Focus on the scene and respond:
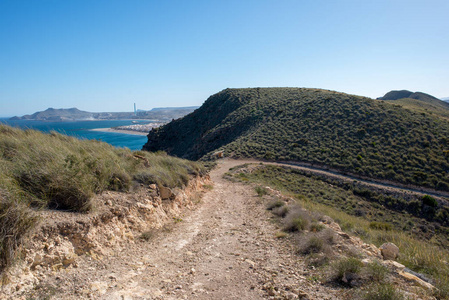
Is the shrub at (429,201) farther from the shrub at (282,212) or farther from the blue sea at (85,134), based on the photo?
the blue sea at (85,134)

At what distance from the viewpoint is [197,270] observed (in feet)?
16.4

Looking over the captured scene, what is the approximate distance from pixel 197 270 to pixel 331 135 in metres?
29.3

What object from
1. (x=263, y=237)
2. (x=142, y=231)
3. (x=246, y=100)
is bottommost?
(x=263, y=237)

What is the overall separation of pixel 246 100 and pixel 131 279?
158 feet

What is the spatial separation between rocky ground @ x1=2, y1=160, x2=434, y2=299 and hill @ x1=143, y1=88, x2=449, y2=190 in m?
20.5

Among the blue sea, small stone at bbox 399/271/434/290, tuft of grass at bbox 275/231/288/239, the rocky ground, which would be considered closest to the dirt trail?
the rocky ground

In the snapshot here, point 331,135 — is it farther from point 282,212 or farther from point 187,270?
point 187,270

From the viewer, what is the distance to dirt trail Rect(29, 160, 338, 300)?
3.95 m

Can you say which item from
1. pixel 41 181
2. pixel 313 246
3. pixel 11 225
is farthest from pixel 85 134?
pixel 313 246

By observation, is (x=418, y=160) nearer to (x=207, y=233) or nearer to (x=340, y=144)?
(x=340, y=144)

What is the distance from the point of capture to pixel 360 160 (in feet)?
80.3

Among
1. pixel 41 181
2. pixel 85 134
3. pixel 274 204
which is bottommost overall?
pixel 274 204

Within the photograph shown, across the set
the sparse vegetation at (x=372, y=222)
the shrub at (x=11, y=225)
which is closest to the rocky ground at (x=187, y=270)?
the shrub at (x=11, y=225)

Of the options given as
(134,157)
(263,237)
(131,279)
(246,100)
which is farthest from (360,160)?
(246,100)
